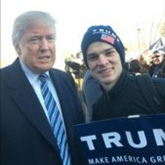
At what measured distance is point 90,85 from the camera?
4195 mm

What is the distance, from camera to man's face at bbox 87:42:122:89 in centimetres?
282

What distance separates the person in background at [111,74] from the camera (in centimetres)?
277

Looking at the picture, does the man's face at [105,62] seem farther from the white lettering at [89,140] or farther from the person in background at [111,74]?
the white lettering at [89,140]

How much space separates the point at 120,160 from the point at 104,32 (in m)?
0.90

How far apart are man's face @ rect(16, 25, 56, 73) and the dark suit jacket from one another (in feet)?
0.37

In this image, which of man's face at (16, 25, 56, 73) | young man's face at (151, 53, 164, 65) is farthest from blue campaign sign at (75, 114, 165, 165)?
young man's face at (151, 53, 164, 65)

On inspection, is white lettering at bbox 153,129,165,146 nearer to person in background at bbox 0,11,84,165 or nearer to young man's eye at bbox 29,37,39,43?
person in background at bbox 0,11,84,165

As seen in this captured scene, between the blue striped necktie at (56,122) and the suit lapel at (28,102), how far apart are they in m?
0.07

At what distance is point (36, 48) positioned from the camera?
2.62 meters

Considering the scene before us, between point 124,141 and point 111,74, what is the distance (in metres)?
0.51

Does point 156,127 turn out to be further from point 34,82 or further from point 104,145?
point 34,82

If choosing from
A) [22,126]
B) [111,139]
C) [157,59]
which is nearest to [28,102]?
[22,126]

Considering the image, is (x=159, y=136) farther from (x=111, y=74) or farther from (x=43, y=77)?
(x=43, y=77)

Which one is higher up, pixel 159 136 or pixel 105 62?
pixel 105 62
